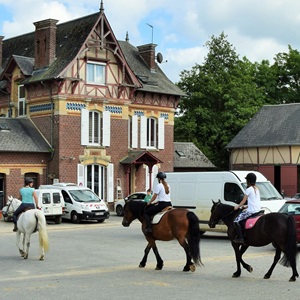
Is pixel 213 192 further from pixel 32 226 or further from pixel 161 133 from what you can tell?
pixel 161 133

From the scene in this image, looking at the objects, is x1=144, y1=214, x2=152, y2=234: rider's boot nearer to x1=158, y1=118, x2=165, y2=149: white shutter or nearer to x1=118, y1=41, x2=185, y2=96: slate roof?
x1=118, y1=41, x2=185, y2=96: slate roof

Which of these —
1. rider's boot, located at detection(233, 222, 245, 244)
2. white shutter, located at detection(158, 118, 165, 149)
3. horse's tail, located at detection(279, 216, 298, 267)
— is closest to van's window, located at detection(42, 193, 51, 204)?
white shutter, located at detection(158, 118, 165, 149)

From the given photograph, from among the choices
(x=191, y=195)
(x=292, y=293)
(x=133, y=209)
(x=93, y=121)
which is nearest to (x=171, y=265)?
(x=133, y=209)

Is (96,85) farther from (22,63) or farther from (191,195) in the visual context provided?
(191,195)

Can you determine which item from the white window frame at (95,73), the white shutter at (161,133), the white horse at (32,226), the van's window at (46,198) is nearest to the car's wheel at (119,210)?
the van's window at (46,198)

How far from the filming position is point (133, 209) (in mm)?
15461

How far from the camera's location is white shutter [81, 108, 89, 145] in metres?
38.3

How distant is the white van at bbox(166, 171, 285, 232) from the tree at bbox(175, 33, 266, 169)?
97.8 ft

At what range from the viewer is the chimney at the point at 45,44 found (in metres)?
39.2

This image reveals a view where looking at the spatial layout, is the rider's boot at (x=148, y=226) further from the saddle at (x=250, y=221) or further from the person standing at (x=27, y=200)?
the person standing at (x=27, y=200)

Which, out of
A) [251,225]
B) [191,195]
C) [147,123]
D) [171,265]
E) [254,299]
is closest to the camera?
[254,299]

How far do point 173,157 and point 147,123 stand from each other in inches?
123

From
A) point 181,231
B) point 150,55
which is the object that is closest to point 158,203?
point 181,231

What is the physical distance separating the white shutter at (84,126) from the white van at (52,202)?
7.88m
